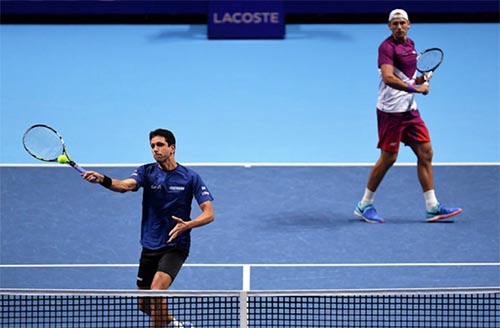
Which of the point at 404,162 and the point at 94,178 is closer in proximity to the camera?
the point at 94,178

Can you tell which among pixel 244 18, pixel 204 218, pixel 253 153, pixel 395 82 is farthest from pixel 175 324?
pixel 244 18

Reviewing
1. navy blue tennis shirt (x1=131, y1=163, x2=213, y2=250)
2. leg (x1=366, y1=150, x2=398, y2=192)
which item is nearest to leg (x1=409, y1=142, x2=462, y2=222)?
leg (x1=366, y1=150, x2=398, y2=192)

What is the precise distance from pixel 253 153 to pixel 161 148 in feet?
18.1

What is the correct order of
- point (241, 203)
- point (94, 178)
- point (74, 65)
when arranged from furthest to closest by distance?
point (74, 65)
point (241, 203)
point (94, 178)

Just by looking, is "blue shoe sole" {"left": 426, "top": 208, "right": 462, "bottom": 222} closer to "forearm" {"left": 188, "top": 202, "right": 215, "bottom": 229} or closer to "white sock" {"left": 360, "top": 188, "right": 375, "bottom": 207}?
"white sock" {"left": 360, "top": 188, "right": 375, "bottom": 207}

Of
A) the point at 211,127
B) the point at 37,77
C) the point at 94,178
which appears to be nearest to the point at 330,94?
the point at 211,127

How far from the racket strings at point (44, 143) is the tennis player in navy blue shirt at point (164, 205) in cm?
55

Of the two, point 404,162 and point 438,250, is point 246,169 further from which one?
point 438,250

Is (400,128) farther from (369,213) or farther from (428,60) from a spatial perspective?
(369,213)

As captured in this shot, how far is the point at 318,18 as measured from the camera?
60.1ft

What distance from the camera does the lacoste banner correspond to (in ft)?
56.2

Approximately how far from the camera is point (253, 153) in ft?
41.1

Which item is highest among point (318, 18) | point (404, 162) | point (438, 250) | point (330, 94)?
point (318, 18)

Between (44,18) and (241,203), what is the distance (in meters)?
9.09
